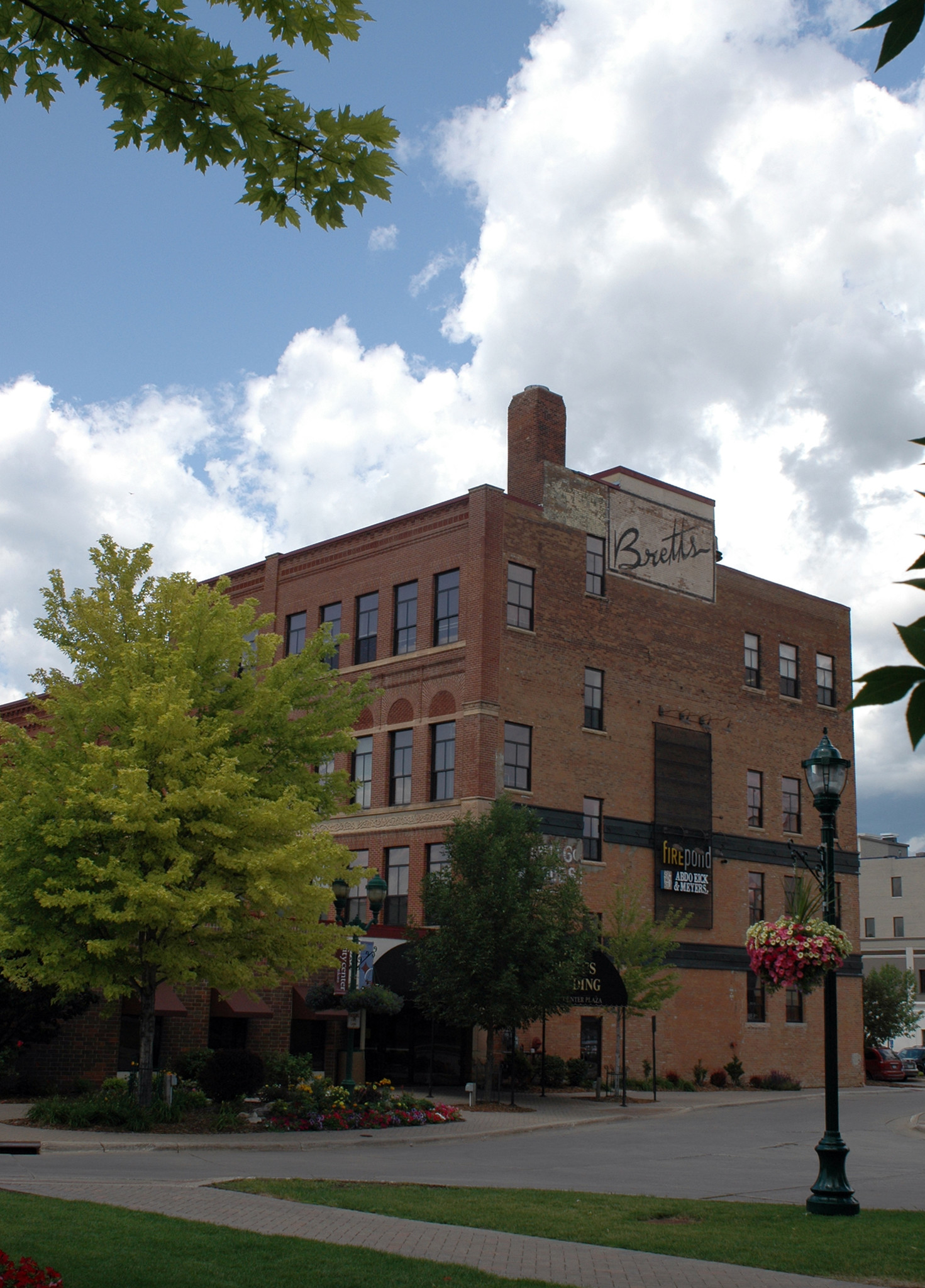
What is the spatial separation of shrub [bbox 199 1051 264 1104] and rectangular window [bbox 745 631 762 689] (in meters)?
26.6

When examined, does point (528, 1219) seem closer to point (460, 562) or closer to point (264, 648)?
point (264, 648)

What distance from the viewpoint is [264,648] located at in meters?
25.3

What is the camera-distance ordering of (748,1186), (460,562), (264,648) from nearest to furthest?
1. (748,1186)
2. (264,648)
3. (460,562)

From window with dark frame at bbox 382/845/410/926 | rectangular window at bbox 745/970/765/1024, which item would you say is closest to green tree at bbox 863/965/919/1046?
rectangular window at bbox 745/970/765/1024

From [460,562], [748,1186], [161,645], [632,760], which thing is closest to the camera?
[748,1186]

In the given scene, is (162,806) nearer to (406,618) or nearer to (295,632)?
(406,618)

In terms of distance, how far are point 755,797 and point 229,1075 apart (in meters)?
25.8

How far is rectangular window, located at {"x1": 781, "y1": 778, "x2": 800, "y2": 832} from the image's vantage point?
150 ft

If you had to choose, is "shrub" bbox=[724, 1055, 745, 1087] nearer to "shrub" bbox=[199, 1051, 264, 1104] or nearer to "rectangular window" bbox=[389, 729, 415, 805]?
"rectangular window" bbox=[389, 729, 415, 805]

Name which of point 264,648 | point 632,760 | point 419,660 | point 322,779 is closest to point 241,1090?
point 322,779

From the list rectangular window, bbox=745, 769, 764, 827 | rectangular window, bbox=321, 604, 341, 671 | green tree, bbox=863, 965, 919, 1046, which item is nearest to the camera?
rectangular window, bbox=321, 604, 341, 671

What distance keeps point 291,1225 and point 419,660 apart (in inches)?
1053

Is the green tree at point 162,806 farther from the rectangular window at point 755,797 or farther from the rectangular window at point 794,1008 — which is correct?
the rectangular window at point 794,1008

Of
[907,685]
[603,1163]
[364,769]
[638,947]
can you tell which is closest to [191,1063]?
[603,1163]
